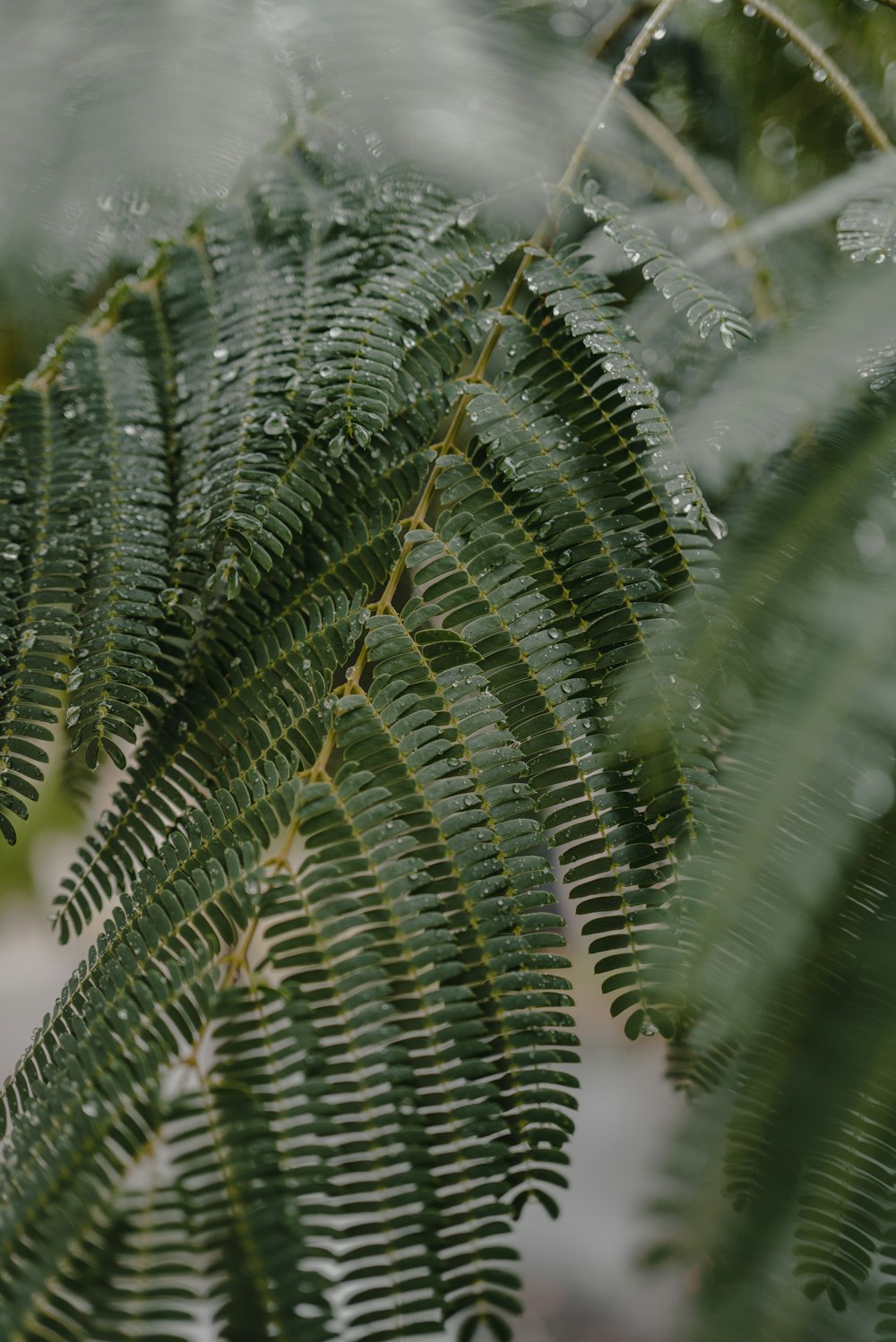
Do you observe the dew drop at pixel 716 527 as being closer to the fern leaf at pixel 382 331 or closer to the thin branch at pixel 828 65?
the fern leaf at pixel 382 331

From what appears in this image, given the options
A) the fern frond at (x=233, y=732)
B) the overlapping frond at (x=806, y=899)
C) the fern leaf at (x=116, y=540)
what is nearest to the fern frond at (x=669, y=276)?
the overlapping frond at (x=806, y=899)

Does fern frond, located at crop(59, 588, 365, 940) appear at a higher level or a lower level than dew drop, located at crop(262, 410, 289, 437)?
lower

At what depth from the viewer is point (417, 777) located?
536 millimetres

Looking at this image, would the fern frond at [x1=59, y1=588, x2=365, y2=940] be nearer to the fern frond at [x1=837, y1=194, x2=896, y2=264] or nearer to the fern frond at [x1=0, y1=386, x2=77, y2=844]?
the fern frond at [x1=0, y1=386, x2=77, y2=844]

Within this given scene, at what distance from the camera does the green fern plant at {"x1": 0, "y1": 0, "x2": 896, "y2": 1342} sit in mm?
429

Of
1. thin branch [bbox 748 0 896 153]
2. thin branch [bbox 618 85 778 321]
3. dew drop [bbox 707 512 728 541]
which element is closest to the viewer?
dew drop [bbox 707 512 728 541]

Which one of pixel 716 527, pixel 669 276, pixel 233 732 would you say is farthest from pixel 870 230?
pixel 233 732

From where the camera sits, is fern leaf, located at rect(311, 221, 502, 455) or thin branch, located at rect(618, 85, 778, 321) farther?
thin branch, located at rect(618, 85, 778, 321)

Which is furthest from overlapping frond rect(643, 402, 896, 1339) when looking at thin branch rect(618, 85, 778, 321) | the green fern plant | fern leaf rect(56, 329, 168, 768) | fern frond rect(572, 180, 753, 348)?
thin branch rect(618, 85, 778, 321)

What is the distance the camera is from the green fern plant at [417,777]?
429mm

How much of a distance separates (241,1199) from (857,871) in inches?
15.2

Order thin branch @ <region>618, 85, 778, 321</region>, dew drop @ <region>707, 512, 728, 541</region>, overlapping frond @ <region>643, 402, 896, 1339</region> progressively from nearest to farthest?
overlapping frond @ <region>643, 402, 896, 1339</region>
dew drop @ <region>707, 512, 728, 541</region>
thin branch @ <region>618, 85, 778, 321</region>

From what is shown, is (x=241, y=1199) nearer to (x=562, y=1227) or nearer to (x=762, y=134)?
(x=762, y=134)

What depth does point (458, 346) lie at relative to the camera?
0.69 meters
